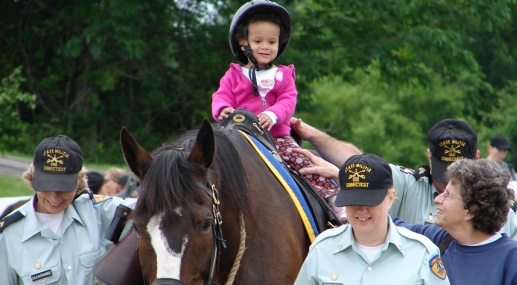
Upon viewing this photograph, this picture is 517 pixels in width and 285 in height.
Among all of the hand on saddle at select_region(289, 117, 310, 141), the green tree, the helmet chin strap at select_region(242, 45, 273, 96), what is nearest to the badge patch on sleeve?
the helmet chin strap at select_region(242, 45, 273, 96)

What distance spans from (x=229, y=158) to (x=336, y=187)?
117 centimetres

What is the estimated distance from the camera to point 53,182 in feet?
14.3

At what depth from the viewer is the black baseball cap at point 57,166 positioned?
4348mm

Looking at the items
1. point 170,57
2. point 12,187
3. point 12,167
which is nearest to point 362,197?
point 12,187

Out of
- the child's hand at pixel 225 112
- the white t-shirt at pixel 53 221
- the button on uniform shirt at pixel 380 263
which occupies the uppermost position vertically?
the child's hand at pixel 225 112

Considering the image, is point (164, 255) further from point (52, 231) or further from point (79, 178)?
point (79, 178)

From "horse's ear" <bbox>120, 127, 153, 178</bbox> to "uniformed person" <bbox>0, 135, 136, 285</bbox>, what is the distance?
1.60 ft

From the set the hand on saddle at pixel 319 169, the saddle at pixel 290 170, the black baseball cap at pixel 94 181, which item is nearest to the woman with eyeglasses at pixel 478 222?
the saddle at pixel 290 170

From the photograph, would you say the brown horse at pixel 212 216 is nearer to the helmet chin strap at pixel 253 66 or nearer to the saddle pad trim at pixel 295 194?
the saddle pad trim at pixel 295 194

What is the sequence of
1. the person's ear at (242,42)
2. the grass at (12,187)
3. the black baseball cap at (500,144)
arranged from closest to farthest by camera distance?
the person's ear at (242,42) < the grass at (12,187) < the black baseball cap at (500,144)

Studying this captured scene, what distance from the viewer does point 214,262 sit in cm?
399

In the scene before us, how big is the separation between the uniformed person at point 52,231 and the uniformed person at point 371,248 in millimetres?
1453

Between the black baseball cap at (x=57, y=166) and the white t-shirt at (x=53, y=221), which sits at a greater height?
the black baseball cap at (x=57, y=166)

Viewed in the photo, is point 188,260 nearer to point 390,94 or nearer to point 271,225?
point 271,225
